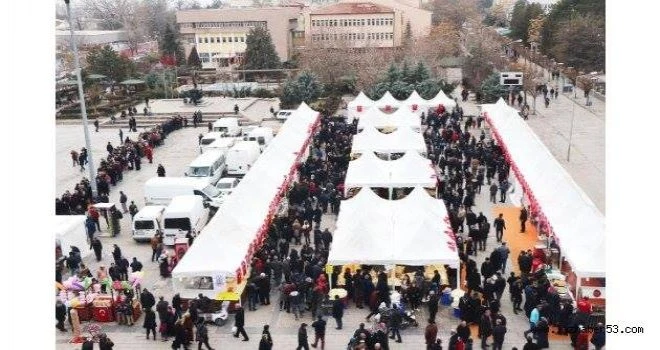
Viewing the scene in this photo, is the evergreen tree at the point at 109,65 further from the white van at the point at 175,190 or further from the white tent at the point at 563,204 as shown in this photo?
the white tent at the point at 563,204

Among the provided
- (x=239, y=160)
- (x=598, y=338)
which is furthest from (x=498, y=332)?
(x=239, y=160)

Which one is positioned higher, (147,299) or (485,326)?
(147,299)

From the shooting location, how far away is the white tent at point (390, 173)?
63.5 feet

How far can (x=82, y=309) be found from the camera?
1336 centimetres

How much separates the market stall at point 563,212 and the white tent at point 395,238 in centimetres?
249

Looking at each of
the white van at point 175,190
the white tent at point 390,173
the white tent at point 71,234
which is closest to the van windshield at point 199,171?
the white van at point 175,190

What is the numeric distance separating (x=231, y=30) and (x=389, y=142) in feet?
146

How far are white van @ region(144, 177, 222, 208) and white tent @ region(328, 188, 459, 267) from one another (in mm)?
5762

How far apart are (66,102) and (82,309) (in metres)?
33.2

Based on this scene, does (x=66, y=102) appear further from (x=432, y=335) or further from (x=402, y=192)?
(x=432, y=335)

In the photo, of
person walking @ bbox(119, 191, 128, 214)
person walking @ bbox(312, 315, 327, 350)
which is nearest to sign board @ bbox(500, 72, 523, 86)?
person walking @ bbox(119, 191, 128, 214)

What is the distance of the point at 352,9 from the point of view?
62906 millimetres

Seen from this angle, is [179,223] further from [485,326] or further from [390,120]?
[390,120]
